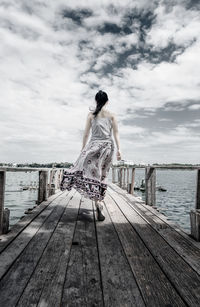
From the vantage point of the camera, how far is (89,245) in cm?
232

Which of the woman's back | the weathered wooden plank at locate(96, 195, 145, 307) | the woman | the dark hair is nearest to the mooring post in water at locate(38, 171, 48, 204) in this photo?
the woman

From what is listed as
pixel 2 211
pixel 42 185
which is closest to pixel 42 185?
pixel 42 185

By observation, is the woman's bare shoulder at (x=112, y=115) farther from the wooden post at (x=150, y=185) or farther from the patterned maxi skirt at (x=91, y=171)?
the wooden post at (x=150, y=185)

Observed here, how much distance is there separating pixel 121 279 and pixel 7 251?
1.15 meters

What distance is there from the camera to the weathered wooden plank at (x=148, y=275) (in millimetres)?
1383

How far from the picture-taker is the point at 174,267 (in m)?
1.86

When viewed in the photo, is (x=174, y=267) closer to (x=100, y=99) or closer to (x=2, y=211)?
(x=2, y=211)

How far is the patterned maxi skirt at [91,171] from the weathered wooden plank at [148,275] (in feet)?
2.87

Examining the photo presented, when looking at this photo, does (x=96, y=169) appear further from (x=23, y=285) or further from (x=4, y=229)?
(x=23, y=285)

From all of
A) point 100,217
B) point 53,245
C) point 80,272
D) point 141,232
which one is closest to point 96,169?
point 100,217

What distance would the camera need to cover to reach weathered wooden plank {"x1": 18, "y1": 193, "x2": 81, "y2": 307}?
1.34 m

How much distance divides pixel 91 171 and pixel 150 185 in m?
2.07

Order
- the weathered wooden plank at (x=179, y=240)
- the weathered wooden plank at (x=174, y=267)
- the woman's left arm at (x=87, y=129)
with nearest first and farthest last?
the weathered wooden plank at (x=174, y=267)
the weathered wooden plank at (x=179, y=240)
the woman's left arm at (x=87, y=129)

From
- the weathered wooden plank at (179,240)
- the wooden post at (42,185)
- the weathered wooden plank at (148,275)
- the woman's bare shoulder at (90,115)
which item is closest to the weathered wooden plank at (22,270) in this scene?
the weathered wooden plank at (148,275)
